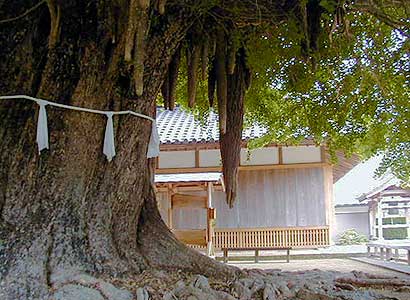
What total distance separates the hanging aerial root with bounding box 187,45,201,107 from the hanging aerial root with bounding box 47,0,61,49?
0.84m

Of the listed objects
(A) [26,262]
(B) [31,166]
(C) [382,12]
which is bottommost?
(A) [26,262]

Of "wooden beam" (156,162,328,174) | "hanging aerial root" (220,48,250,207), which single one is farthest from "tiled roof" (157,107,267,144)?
"hanging aerial root" (220,48,250,207)

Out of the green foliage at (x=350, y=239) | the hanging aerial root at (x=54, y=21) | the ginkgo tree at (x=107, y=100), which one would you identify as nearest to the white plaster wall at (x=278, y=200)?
the green foliage at (x=350, y=239)

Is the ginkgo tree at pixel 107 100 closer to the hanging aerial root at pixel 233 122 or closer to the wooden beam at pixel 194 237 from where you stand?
the hanging aerial root at pixel 233 122

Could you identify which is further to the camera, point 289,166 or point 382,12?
point 289,166

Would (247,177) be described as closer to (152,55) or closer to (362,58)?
(362,58)

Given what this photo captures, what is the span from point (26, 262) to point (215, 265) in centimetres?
112

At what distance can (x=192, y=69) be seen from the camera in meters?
3.07

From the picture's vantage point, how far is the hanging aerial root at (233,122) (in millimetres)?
3412

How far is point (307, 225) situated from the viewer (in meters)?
9.59

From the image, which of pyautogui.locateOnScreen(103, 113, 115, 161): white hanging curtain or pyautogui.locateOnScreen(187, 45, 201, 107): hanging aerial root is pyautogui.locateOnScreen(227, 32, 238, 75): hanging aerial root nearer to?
pyautogui.locateOnScreen(187, 45, 201, 107): hanging aerial root

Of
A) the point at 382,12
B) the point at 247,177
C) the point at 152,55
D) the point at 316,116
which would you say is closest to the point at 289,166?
the point at 247,177

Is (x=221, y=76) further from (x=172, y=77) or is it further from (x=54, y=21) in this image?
(x=54, y=21)

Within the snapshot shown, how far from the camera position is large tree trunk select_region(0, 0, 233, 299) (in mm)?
2404
